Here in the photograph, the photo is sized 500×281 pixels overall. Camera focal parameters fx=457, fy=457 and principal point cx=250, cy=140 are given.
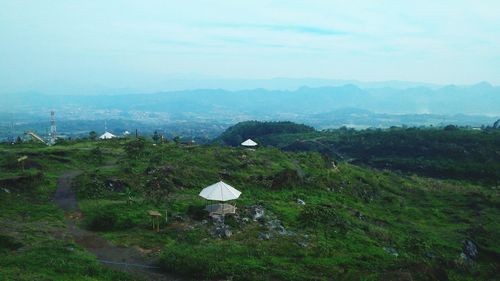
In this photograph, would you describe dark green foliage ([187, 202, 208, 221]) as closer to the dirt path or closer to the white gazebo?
the white gazebo

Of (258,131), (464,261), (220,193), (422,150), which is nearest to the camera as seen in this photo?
(220,193)

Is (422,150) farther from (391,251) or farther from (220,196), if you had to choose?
(220,196)

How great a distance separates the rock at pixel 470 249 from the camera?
3431cm

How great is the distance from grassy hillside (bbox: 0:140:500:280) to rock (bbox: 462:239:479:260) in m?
0.45

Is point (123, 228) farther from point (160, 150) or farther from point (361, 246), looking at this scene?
point (160, 150)

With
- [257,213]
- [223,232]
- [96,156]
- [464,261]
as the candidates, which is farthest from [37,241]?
[464,261]

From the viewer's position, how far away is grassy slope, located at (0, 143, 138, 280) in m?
19.0

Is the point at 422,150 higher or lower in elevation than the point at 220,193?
lower

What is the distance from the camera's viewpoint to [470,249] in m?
35.0

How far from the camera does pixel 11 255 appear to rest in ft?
68.0

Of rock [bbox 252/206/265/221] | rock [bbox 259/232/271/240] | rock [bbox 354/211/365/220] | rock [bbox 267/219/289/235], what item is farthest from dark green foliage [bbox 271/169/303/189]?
rock [bbox 259/232/271/240]

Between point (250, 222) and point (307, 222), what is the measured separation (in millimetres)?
3875

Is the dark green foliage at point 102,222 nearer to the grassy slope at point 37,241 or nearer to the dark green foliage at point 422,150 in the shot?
the grassy slope at point 37,241

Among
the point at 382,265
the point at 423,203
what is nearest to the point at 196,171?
the point at 382,265
